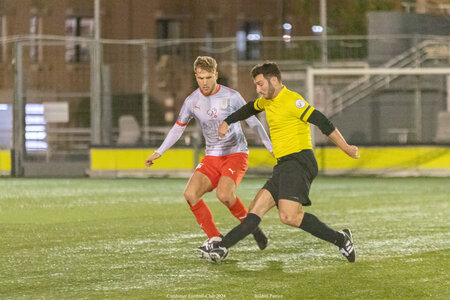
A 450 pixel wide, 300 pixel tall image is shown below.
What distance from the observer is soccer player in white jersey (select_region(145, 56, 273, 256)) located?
825 centimetres

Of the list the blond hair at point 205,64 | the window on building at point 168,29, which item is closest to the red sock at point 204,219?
the blond hair at point 205,64

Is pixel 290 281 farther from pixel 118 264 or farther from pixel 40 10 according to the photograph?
pixel 40 10

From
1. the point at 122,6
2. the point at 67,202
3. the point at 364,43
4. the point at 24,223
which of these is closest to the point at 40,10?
the point at 122,6

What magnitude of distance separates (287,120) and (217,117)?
1047 mm

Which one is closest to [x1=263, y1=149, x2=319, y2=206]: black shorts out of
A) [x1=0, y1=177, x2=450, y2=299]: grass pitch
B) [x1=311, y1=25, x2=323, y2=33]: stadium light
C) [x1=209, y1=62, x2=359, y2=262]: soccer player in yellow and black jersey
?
[x1=209, y1=62, x2=359, y2=262]: soccer player in yellow and black jersey

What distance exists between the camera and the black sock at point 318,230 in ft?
24.7

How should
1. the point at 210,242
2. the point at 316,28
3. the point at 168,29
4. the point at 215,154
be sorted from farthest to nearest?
the point at 168,29 → the point at 316,28 → the point at 215,154 → the point at 210,242

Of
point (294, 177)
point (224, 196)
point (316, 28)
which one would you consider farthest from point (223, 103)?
point (316, 28)

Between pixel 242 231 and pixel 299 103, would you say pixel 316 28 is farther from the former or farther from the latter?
pixel 242 231

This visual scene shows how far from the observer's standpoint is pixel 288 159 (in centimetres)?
752

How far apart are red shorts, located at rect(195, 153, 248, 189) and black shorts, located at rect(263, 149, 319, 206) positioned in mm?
798

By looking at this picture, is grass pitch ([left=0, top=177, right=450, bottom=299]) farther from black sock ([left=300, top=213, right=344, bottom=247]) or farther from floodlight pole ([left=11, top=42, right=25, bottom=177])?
floodlight pole ([left=11, top=42, right=25, bottom=177])

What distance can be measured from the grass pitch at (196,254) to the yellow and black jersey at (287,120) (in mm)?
964

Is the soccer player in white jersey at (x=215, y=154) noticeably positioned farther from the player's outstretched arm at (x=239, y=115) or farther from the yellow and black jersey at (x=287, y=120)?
the yellow and black jersey at (x=287, y=120)
